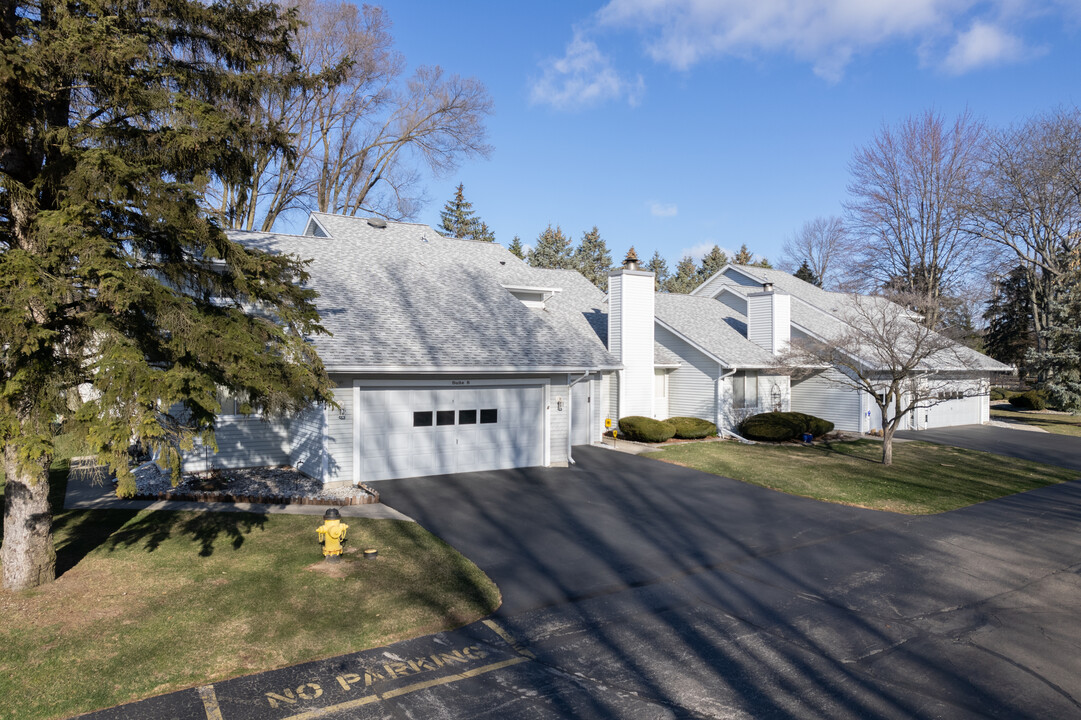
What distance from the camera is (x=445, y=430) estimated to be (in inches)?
635

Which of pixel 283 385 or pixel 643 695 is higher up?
pixel 283 385

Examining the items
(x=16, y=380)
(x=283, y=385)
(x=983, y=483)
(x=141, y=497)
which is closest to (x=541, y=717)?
(x=283, y=385)

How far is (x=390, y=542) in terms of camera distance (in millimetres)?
10680

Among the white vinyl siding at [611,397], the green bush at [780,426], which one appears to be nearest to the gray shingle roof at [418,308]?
the white vinyl siding at [611,397]

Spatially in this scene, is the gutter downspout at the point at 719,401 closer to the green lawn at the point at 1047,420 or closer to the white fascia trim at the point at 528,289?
the white fascia trim at the point at 528,289

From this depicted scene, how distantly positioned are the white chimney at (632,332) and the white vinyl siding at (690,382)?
202cm

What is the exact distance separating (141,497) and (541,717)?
35.3 feet

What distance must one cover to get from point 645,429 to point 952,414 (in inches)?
700

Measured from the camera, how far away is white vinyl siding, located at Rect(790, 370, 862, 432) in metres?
25.9

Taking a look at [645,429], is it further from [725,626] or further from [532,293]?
[725,626]

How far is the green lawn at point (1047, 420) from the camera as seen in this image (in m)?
29.2

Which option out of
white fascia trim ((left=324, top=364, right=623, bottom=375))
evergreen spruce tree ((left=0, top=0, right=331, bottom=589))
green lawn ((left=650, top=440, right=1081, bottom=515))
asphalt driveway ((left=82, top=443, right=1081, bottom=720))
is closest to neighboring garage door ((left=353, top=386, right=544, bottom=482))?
white fascia trim ((left=324, top=364, right=623, bottom=375))

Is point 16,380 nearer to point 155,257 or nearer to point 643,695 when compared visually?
point 155,257

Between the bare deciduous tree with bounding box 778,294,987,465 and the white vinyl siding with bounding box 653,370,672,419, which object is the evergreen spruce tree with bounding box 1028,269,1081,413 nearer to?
the bare deciduous tree with bounding box 778,294,987,465
